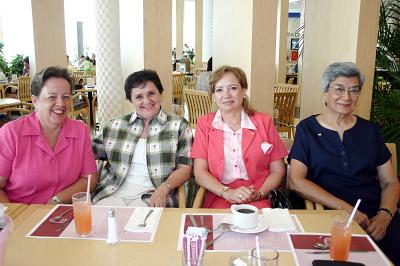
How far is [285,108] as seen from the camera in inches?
189

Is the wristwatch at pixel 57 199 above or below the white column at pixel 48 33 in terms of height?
below

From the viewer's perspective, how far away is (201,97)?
4234 millimetres

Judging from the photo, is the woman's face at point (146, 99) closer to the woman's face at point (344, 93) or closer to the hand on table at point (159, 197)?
the hand on table at point (159, 197)

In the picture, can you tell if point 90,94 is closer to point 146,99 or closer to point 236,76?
point 146,99

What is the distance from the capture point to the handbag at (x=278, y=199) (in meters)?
2.25

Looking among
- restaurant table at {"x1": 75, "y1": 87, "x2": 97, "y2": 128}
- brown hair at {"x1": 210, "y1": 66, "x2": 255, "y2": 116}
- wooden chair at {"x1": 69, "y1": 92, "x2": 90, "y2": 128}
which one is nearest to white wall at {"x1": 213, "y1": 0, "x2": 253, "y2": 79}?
brown hair at {"x1": 210, "y1": 66, "x2": 255, "y2": 116}

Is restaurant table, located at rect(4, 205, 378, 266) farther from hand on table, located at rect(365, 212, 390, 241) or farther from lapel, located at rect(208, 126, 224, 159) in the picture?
lapel, located at rect(208, 126, 224, 159)

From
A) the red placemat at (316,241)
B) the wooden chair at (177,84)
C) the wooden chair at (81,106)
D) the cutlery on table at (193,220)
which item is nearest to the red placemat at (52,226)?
the cutlery on table at (193,220)

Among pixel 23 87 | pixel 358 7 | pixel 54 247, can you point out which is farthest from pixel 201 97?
pixel 23 87

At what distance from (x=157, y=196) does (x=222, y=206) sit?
380 mm

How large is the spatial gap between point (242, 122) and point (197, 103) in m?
1.98

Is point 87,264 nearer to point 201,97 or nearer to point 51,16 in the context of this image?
point 201,97

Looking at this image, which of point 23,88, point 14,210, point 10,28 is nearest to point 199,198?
point 14,210

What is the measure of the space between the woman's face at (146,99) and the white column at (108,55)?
3.05 metres
